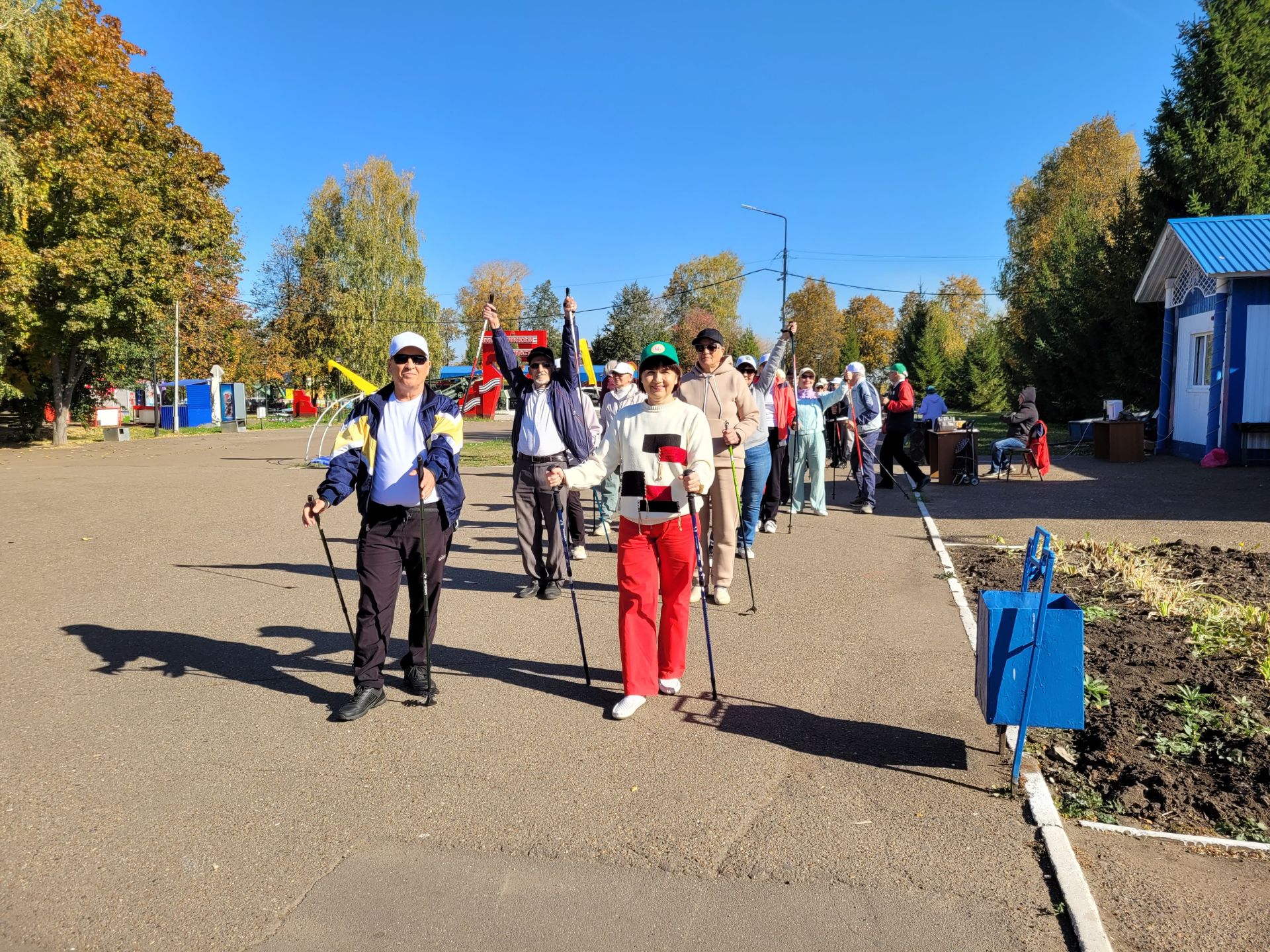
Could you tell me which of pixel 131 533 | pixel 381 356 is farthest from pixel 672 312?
pixel 131 533

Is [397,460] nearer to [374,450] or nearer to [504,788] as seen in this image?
[374,450]

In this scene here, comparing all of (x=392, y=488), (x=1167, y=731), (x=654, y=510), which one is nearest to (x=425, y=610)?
(x=392, y=488)

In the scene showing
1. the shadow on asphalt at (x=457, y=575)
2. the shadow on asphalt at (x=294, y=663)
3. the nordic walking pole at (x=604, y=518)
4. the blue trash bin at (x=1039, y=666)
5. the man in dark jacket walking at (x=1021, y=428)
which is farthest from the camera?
the man in dark jacket walking at (x=1021, y=428)

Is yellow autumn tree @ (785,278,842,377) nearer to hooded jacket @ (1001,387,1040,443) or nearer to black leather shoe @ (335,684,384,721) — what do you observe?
hooded jacket @ (1001,387,1040,443)

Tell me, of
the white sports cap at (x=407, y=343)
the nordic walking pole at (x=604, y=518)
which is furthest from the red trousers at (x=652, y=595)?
the nordic walking pole at (x=604, y=518)

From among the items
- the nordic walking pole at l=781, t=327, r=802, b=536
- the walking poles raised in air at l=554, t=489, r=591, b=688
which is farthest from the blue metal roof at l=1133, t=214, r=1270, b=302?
the walking poles raised in air at l=554, t=489, r=591, b=688

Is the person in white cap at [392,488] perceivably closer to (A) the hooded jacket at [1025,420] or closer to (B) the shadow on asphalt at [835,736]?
(B) the shadow on asphalt at [835,736]

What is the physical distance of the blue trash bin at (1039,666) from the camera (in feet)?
13.6

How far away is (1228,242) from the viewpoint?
1853 cm

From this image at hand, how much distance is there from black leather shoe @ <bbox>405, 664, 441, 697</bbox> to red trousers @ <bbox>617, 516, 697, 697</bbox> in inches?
45.0

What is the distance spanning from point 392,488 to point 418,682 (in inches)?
45.8

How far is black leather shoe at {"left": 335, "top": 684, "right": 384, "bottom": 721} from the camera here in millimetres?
5148

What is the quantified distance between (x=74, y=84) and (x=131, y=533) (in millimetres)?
22073

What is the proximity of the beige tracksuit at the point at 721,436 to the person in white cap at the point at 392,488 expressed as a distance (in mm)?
2712
